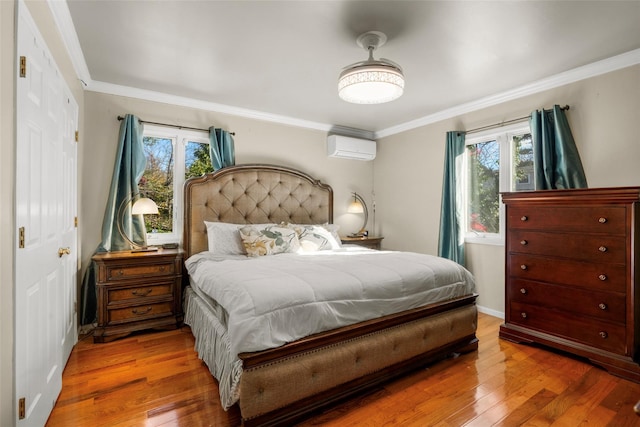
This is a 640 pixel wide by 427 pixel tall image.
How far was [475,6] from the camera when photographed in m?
1.96

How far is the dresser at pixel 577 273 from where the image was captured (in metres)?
2.22

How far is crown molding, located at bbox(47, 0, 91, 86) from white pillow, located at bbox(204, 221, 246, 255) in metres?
1.76

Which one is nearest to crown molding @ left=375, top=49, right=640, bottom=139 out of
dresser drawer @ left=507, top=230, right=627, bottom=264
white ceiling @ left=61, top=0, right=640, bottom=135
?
white ceiling @ left=61, top=0, right=640, bottom=135

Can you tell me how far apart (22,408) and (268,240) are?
2.03m

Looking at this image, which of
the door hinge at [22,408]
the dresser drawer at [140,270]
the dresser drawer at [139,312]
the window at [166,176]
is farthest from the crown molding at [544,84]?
the door hinge at [22,408]

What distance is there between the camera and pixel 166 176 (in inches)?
140

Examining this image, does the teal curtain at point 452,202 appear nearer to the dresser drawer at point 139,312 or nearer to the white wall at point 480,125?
the white wall at point 480,125

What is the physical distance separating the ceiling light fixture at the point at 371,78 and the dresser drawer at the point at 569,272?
1879 millimetres

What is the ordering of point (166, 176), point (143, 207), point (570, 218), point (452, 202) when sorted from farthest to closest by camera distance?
point (452, 202), point (166, 176), point (143, 207), point (570, 218)

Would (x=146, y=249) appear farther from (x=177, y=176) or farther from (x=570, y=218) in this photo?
(x=570, y=218)

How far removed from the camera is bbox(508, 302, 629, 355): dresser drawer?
228 cm

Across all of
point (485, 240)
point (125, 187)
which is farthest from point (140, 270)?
point (485, 240)

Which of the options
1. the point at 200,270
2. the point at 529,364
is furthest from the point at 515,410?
the point at 200,270

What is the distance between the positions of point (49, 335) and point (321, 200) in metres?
3.22
